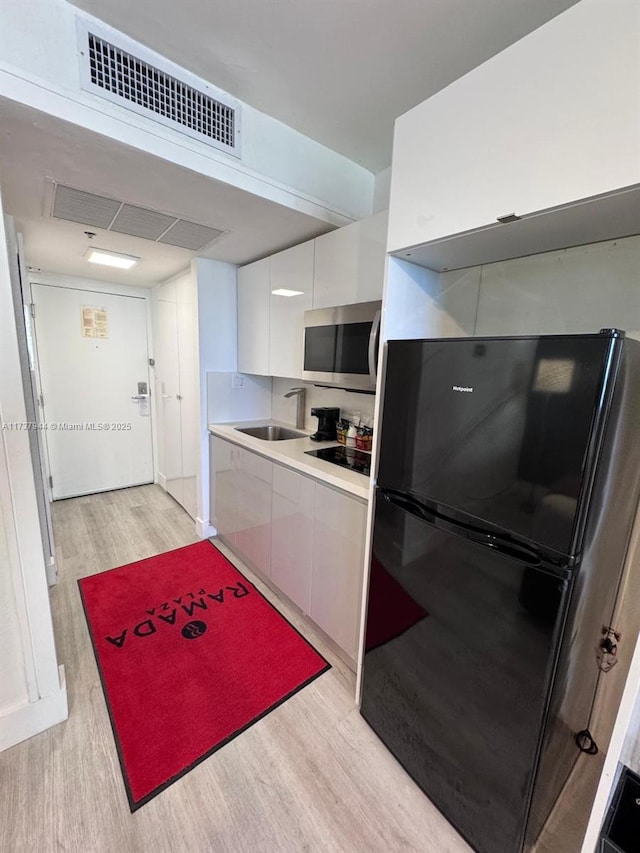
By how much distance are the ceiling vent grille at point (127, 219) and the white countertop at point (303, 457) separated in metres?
1.28

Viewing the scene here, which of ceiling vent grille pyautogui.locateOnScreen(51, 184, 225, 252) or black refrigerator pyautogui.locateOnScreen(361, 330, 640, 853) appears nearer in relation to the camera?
black refrigerator pyautogui.locateOnScreen(361, 330, 640, 853)

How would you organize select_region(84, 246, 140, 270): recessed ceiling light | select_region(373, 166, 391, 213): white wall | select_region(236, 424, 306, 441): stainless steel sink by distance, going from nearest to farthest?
select_region(373, 166, 391, 213): white wall, select_region(84, 246, 140, 270): recessed ceiling light, select_region(236, 424, 306, 441): stainless steel sink

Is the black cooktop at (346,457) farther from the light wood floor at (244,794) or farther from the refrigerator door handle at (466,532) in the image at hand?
the light wood floor at (244,794)

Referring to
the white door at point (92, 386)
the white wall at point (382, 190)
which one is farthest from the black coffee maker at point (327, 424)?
the white door at point (92, 386)

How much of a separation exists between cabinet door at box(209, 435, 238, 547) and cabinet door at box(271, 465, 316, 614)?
1.79 ft

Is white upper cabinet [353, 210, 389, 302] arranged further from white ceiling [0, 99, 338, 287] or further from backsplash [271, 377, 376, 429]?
backsplash [271, 377, 376, 429]

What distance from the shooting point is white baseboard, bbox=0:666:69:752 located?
1373 mm

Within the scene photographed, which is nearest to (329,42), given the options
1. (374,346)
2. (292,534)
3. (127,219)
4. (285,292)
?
(374,346)

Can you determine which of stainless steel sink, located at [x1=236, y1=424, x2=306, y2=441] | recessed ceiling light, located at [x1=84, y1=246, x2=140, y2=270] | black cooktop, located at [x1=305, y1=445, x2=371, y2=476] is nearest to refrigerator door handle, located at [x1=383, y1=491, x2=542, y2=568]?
black cooktop, located at [x1=305, y1=445, x2=371, y2=476]

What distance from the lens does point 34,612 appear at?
4.47 feet

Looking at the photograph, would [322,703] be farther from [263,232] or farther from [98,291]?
[98,291]

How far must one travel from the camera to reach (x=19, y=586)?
4.36 ft

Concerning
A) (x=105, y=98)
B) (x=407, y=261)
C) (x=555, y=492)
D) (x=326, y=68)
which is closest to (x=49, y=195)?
(x=105, y=98)

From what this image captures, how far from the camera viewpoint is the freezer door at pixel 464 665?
94 centimetres
